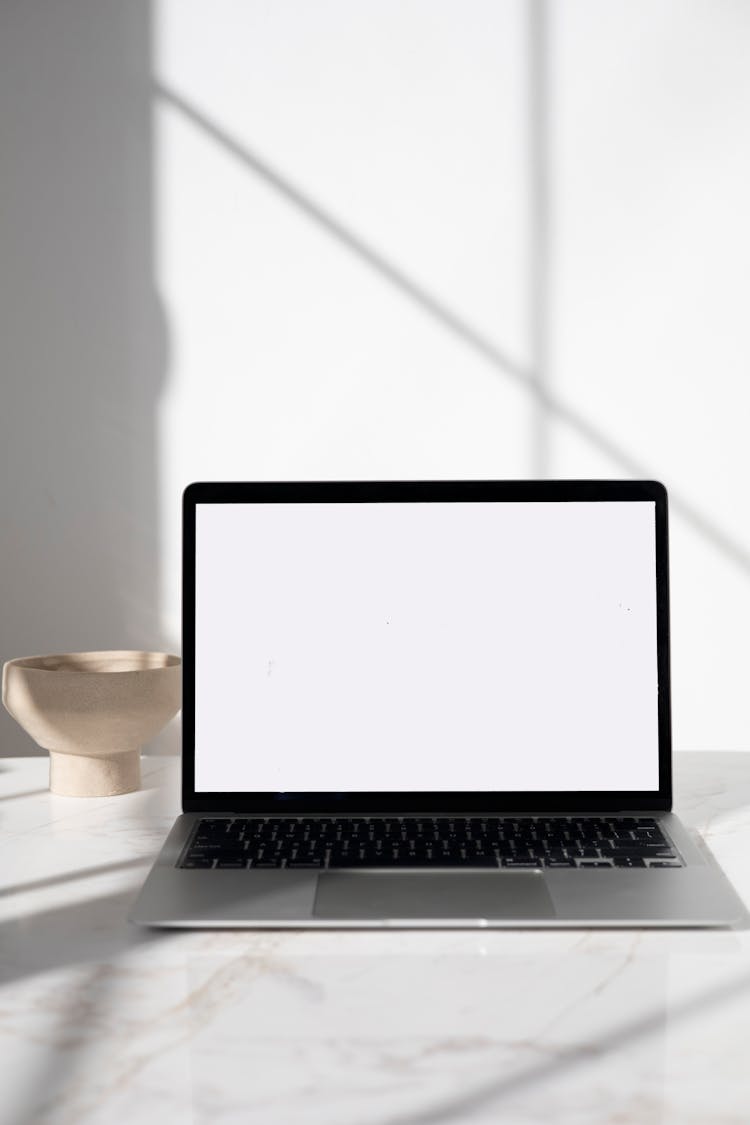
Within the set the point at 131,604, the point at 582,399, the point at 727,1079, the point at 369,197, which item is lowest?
the point at 727,1079

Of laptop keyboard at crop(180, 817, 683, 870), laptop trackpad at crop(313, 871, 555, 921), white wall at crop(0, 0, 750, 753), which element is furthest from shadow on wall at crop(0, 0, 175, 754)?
laptop trackpad at crop(313, 871, 555, 921)

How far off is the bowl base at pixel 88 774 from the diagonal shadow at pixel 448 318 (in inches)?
33.8

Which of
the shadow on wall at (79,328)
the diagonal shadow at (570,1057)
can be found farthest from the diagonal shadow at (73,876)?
the shadow on wall at (79,328)

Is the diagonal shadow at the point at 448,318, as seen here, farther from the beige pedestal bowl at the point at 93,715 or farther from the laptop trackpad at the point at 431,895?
the laptop trackpad at the point at 431,895

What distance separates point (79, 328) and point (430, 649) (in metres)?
0.94

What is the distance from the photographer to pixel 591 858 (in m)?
0.78

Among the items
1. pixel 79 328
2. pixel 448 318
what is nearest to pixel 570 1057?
pixel 448 318

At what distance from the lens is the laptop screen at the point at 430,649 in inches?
35.9

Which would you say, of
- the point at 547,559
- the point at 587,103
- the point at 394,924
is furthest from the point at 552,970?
the point at 587,103

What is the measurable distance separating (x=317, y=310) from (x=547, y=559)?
80cm

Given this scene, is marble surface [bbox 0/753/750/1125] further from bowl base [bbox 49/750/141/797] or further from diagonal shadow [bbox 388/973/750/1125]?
bowl base [bbox 49/750/141/797]

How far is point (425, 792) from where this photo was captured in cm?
91

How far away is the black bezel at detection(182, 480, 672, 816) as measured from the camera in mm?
903

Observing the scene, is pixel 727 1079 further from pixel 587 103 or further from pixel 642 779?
pixel 587 103
